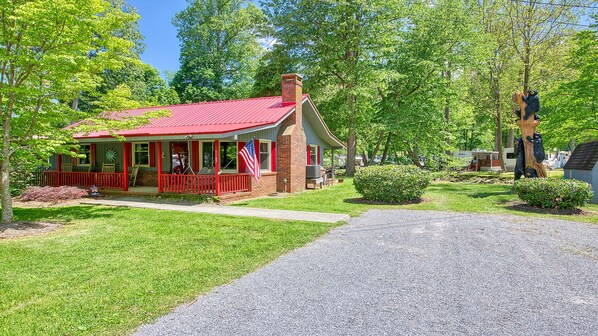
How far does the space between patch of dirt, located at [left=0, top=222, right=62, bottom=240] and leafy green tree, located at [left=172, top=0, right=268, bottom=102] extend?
2878 centimetres

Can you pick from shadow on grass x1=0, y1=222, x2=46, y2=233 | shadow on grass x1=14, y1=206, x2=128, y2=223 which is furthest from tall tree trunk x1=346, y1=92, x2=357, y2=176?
shadow on grass x1=0, y1=222, x2=46, y2=233

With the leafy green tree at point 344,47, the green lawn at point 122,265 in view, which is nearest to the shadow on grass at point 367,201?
the green lawn at point 122,265

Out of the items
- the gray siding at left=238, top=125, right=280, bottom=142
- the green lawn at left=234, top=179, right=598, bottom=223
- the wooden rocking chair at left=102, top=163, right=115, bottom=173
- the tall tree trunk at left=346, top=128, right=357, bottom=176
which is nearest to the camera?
the green lawn at left=234, top=179, right=598, bottom=223

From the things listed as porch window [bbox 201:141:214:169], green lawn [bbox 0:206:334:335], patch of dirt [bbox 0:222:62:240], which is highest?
porch window [bbox 201:141:214:169]

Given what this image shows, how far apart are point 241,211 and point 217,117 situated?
638 centimetres

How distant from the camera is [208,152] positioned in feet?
47.6

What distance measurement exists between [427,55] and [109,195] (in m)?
Answer: 23.1

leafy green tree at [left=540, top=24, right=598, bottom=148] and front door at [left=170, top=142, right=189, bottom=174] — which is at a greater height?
leafy green tree at [left=540, top=24, right=598, bottom=148]

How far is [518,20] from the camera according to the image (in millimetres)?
21250

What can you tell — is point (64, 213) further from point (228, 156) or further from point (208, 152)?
point (228, 156)

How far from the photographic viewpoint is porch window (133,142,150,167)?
15.9m

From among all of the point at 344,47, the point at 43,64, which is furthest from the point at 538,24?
the point at 43,64

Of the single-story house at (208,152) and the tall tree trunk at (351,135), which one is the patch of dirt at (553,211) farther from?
the tall tree trunk at (351,135)

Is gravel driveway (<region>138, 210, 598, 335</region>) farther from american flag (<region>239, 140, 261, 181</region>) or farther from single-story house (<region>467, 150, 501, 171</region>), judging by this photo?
single-story house (<region>467, 150, 501, 171</region>)
